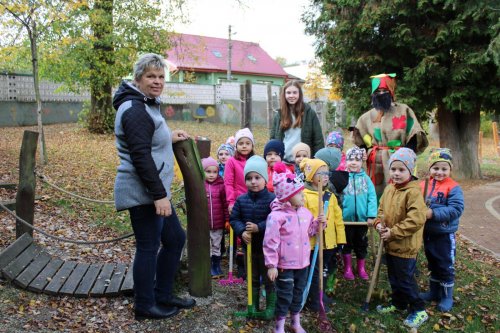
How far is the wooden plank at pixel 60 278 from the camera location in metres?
4.03

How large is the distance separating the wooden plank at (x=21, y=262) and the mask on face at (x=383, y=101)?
406cm

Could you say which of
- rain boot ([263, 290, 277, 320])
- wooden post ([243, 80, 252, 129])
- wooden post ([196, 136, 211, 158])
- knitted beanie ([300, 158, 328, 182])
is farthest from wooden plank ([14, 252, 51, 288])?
wooden post ([243, 80, 252, 129])

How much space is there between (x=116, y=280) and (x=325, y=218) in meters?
2.08

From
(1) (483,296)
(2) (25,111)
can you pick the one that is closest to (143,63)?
(1) (483,296)

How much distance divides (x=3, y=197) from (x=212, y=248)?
152 inches

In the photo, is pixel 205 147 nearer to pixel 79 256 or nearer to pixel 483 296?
pixel 79 256

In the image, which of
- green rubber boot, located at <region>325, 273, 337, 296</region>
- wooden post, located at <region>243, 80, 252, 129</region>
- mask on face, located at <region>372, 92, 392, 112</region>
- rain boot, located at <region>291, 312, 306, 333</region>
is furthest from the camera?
wooden post, located at <region>243, 80, 252, 129</region>

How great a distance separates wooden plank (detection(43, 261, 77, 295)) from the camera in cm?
403

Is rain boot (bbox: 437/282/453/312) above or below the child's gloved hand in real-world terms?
below

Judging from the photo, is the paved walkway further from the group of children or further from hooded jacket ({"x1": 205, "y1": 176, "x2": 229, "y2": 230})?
hooded jacket ({"x1": 205, "y1": 176, "x2": 229, "y2": 230})

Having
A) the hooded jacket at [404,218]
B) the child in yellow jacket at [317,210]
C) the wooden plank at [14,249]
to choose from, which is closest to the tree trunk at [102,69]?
the wooden plank at [14,249]

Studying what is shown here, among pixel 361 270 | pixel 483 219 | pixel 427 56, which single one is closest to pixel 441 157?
pixel 361 270

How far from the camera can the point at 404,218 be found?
4.03 metres

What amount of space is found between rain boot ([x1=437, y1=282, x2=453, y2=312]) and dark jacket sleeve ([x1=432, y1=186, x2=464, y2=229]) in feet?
2.07
